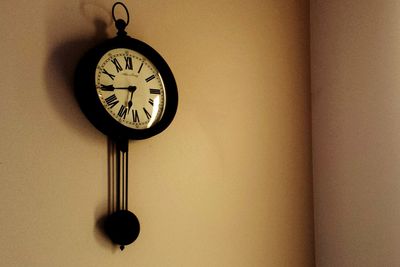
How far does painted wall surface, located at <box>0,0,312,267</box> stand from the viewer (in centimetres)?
123

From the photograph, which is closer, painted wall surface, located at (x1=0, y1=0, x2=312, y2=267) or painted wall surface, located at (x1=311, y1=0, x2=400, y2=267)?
painted wall surface, located at (x1=0, y1=0, x2=312, y2=267)

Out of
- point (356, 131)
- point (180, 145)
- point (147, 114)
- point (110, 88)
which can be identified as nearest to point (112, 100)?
point (110, 88)

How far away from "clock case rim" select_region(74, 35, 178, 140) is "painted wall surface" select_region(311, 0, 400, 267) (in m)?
1.03

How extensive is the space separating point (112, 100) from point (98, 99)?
0.21 ft

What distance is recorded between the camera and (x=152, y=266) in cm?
150

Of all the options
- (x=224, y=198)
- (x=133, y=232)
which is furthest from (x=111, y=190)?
(x=224, y=198)

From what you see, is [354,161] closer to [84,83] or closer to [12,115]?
[84,83]

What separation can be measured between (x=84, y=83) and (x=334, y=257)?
4.99 ft

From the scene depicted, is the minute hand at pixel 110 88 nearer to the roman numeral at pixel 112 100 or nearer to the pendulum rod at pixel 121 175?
the roman numeral at pixel 112 100

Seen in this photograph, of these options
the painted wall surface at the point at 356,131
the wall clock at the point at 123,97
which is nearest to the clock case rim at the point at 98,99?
the wall clock at the point at 123,97

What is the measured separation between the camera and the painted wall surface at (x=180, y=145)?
1.23 meters

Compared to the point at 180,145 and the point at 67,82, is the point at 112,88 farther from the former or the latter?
the point at 180,145

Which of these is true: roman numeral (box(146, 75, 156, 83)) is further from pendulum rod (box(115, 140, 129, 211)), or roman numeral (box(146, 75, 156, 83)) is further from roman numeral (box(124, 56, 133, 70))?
pendulum rod (box(115, 140, 129, 211))

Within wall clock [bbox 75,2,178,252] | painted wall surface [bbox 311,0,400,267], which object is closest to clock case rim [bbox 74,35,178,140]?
wall clock [bbox 75,2,178,252]
